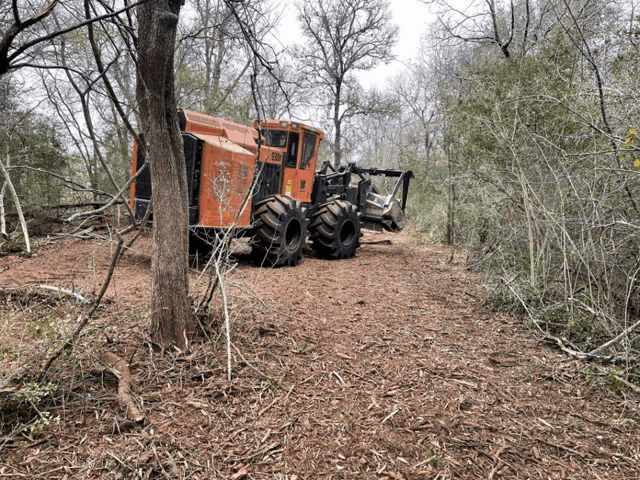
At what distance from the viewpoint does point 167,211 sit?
2.84 meters

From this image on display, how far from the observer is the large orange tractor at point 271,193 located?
586 centimetres

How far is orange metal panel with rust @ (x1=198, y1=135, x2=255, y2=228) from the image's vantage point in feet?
19.2

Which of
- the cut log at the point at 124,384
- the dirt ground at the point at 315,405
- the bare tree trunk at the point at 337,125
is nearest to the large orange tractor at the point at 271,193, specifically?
the dirt ground at the point at 315,405

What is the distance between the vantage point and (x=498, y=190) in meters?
5.86

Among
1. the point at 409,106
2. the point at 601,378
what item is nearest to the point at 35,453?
the point at 601,378

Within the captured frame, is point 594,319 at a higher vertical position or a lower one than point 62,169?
lower

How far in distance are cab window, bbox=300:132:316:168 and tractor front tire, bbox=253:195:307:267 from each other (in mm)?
1783

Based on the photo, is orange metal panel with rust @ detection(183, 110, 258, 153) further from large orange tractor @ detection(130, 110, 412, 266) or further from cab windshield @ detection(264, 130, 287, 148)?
cab windshield @ detection(264, 130, 287, 148)

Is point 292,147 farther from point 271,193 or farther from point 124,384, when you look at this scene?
point 124,384

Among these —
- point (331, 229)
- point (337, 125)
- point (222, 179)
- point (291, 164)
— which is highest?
point (337, 125)

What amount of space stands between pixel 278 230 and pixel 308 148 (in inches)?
107

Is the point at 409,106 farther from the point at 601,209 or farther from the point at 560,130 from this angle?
the point at 601,209

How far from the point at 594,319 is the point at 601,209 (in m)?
1.09

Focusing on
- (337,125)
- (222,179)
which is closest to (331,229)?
(222,179)
